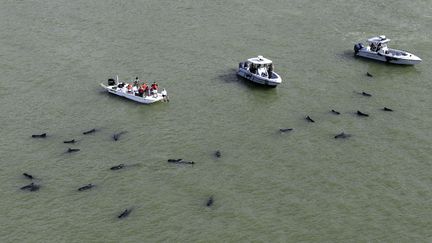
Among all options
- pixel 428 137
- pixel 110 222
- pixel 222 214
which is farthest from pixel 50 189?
pixel 428 137

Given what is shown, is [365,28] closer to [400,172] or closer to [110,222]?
[400,172]

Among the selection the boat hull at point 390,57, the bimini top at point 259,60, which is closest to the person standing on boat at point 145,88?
the bimini top at point 259,60

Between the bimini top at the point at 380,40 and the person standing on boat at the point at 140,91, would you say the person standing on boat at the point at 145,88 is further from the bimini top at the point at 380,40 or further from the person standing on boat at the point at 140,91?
the bimini top at the point at 380,40

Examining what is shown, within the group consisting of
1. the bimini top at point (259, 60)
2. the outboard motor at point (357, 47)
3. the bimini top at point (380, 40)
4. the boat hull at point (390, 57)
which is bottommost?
the bimini top at point (259, 60)

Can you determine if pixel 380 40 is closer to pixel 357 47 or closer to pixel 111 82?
pixel 357 47

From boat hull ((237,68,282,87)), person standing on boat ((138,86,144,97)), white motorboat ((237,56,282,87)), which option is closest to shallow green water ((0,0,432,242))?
boat hull ((237,68,282,87))

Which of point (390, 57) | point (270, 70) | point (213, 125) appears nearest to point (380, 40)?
point (390, 57)

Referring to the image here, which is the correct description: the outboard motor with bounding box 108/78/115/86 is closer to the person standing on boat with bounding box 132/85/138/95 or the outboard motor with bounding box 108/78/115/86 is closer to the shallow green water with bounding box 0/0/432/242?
the shallow green water with bounding box 0/0/432/242
